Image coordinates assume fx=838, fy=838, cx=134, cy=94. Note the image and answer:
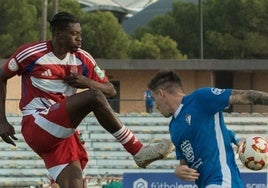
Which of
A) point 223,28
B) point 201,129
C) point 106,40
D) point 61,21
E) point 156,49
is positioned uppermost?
point 61,21

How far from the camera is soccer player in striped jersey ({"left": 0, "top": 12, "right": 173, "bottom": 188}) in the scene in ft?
22.6

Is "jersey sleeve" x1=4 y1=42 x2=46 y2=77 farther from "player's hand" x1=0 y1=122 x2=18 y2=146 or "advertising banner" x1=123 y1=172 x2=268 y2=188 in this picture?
"advertising banner" x1=123 y1=172 x2=268 y2=188

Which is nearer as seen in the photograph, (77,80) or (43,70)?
(77,80)

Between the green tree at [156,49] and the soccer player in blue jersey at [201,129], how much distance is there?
43300 mm

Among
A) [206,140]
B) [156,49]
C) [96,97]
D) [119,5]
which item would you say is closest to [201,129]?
[206,140]

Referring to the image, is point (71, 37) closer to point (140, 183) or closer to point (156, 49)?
point (140, 183)

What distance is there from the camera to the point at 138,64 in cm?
3628

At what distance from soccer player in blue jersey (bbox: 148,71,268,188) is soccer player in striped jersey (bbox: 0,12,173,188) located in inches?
40.5

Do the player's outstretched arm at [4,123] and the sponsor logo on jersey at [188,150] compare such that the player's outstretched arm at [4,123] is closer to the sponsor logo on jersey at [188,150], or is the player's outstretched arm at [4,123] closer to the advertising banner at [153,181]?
the sponsor logo on jersey at [188,150]

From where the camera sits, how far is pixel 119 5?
94.5 meters

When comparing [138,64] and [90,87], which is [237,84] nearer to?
[138,64]

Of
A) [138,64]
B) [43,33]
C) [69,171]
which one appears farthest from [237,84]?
[69,171]

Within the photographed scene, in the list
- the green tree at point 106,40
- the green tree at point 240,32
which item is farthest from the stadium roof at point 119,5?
the green tree at point 106,40

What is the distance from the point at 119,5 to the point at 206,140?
89.4 meters
